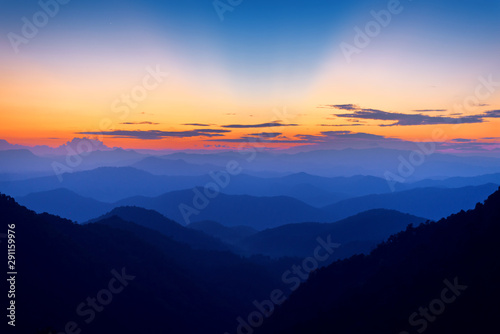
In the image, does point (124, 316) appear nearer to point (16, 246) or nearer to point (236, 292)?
point (16, 246)

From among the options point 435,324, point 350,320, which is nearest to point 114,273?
point 350,320

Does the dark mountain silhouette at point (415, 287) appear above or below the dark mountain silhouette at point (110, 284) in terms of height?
above

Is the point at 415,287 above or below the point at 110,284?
above

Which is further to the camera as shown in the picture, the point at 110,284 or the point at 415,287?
the point at 110,284

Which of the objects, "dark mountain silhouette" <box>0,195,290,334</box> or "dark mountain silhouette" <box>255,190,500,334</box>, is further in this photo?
"dark mountain silhouette" <box>0,195,290,334</box>
